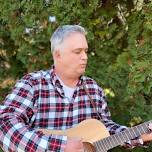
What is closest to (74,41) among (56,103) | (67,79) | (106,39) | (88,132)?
(67,79)

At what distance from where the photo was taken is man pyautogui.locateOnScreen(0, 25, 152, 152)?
2.96m

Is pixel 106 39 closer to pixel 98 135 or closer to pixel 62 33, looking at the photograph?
pixel 62 33

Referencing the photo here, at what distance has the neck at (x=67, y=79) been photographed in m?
3.29

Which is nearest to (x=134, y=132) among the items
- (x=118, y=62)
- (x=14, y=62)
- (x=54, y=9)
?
(x=118, y=62)

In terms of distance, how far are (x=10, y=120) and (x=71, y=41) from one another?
24.7 inches

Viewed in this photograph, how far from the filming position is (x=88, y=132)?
304cm

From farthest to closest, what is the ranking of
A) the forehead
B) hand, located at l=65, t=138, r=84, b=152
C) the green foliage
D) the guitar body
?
the green foliage → the forehead → the guitar body → hand, located at l=65, t=138, r=84, b=152

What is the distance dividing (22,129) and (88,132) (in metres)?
0.39

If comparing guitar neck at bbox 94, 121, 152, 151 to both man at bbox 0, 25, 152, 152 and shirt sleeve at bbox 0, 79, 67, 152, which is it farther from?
shirt sleeve at bbox 0, 79, 67, 152

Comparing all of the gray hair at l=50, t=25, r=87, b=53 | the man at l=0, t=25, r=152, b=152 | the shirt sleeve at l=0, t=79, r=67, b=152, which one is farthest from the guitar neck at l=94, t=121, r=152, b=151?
the gray hair at l=50, t=25, r=87, b=53

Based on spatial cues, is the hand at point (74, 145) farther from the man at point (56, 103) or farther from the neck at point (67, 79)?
the neck at point (67, 79)

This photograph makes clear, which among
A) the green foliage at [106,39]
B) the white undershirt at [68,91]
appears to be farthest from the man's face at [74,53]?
the green foliage at [106,39]

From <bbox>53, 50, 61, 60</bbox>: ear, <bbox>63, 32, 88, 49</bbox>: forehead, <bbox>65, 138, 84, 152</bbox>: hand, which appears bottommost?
<bbox>65, 138, 84, 152</bbox>: hand

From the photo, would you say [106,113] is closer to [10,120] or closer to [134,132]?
[134,132]
